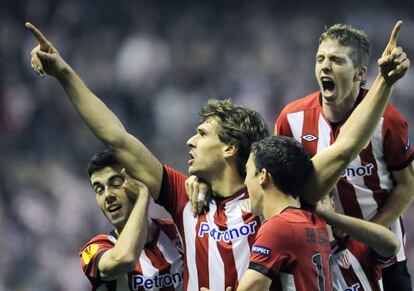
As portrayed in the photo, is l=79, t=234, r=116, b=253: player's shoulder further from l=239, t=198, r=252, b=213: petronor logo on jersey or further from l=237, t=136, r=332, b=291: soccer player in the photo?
l=237, t=136, r=332, b=291: soccer player

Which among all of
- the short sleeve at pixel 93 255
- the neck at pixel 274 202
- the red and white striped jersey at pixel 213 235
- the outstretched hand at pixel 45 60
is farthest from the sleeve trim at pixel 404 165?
the outstretched hand at pixel 45 60

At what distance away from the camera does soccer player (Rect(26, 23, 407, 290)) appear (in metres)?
4.75

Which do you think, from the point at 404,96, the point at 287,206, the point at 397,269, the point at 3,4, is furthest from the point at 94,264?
the point at 3,4

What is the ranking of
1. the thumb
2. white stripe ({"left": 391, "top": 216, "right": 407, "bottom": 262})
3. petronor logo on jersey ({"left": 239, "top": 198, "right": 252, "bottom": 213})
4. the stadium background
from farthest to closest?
1. the stadium background
2. white stripe ({"left": 391, "top": 216, "right": 407, "bottom": 262})
3. petronor logo on jersey ({"left": 239, "top": 198, "right": 252, "bottom": 213})
4. the thumb

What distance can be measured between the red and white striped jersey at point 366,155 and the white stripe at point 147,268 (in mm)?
999

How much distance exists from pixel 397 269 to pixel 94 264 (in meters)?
1.70

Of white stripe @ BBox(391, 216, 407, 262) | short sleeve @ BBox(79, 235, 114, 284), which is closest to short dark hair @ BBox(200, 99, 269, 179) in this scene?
short sleeve @ BBox(79, 235, 114, 284)

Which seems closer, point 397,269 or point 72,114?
point 397,269

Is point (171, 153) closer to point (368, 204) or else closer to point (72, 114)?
point (72, 114)

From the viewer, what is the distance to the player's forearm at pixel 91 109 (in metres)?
4.96

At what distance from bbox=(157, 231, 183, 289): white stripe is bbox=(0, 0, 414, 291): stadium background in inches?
200

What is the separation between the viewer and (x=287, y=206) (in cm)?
469

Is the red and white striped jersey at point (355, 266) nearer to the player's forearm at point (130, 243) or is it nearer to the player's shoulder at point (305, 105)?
the player's shoulder at point (305, 105)

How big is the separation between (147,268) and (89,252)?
0.34 metres
